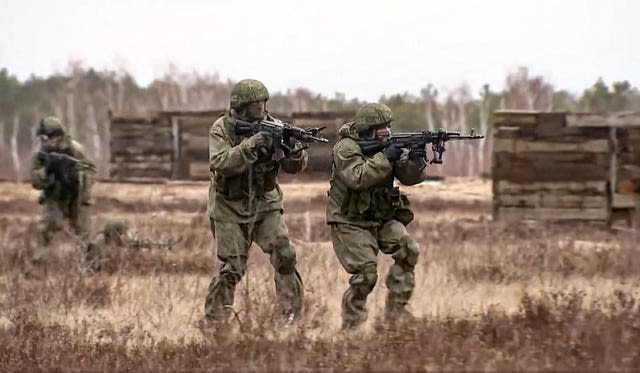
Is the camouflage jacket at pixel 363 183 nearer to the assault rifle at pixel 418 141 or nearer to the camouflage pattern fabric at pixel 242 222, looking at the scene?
the assault rifle at pixel 418 141

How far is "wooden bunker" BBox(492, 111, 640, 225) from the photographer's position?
16.5 m

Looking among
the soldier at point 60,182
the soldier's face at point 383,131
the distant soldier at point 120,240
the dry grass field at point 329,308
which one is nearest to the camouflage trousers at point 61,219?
the soldier at point 60,182

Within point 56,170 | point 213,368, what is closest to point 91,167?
point 56,170

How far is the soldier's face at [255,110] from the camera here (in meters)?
7.95

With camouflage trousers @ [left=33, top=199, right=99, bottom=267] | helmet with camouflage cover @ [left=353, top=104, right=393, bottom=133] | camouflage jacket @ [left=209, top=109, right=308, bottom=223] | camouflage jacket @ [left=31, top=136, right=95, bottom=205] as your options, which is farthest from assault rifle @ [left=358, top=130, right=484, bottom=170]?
camouflage trousers @ [left=33, top=199, right=99, bottom=267]

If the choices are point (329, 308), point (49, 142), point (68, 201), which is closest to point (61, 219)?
point (68, 201)

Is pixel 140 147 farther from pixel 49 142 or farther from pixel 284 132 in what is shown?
pixel 284 132

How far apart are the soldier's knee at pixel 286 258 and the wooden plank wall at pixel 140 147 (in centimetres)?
1583

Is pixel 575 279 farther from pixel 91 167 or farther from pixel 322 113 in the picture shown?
pixel 322 113

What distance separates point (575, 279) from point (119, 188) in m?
13.8

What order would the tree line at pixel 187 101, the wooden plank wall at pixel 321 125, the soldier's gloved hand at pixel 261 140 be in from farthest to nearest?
the tree line at pixel 187 101
the wooden plank wall at pixel 321 125
the soldier's gloved hand at pixel 261 140

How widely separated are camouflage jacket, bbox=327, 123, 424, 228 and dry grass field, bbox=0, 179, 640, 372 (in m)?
0.80

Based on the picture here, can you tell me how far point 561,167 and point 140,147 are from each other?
10.8m

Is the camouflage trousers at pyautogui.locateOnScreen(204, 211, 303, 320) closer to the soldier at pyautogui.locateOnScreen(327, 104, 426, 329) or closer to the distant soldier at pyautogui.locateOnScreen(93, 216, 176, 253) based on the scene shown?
the soldier at pyautogui.locateOnScreen(327, 104, 426, 329)
